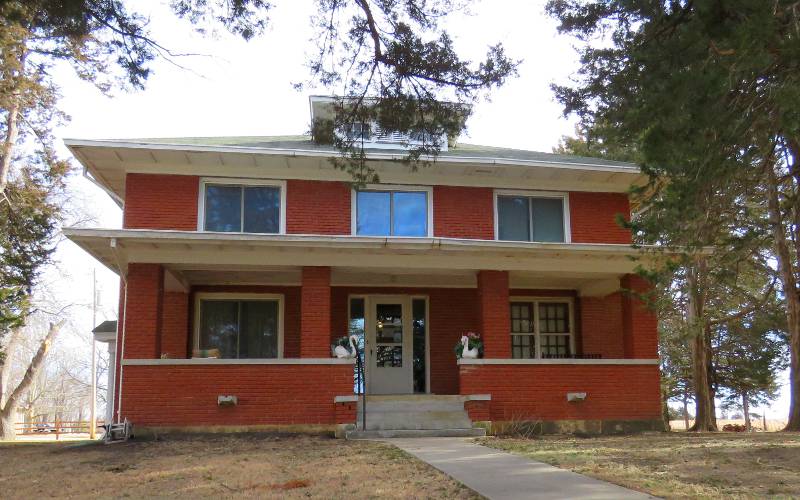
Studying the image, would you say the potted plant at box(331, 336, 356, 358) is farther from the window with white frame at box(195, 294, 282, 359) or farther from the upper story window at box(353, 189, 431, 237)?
the window with white frame at box(195, 294, 282, 359)

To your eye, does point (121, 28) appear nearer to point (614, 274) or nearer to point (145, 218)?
point (145, 218)

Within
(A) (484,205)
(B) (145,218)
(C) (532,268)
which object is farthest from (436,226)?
(B) (145,218)

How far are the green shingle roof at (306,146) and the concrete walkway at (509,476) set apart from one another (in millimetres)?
6809

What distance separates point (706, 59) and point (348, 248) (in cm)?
757

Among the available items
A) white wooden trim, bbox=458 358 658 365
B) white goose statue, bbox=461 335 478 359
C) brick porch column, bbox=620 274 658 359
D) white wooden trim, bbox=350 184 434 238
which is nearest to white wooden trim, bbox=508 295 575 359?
brick porch column, bbox=620 274 658 359

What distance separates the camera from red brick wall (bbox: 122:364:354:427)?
13.2 meters

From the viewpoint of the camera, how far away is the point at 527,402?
46.8 feet

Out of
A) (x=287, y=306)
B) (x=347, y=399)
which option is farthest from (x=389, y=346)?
(x=347, y=399)

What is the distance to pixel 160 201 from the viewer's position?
14.8 m

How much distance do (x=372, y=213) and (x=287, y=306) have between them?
9.27 ft

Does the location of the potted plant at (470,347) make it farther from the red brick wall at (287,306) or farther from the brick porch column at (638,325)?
the red brick wall at (287,306)

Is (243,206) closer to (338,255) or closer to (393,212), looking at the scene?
(338,255)

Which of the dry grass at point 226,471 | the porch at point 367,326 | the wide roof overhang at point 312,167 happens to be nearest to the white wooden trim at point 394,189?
the wide roof overhang at point 312,167

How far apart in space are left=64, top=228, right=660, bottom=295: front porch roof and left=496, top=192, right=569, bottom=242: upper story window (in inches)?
36.9
